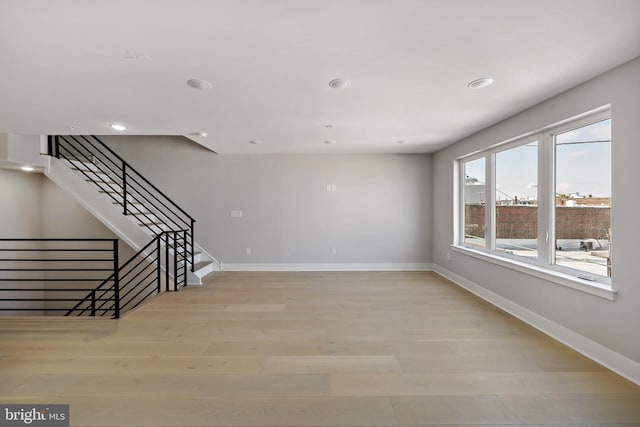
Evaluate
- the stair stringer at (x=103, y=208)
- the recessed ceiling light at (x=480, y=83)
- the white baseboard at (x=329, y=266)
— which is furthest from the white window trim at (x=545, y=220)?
the stair stringer at (x=103, y=208)

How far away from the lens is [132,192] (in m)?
5.58

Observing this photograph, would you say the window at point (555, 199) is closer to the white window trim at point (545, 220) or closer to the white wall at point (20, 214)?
the white window trim at point (545, 220)

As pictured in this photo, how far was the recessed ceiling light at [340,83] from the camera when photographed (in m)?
2.29

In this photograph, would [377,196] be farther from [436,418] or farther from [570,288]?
[436,418]

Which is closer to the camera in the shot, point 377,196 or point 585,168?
point 585,168

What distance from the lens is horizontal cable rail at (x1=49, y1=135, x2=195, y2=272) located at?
475cm

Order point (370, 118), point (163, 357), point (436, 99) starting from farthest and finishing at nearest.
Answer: point (370, 118) < point (436, 99) < point (163, 357)

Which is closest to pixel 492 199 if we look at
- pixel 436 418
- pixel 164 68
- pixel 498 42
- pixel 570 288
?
pixel 570 288

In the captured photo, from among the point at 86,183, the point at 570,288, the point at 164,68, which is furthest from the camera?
the point at 86,183

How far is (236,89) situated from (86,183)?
13.1 ft

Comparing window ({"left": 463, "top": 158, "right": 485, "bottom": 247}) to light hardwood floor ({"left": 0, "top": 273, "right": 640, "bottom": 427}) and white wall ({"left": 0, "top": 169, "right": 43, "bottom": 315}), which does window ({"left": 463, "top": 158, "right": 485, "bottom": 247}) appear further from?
white wall ({"left": 0, "top": 169, "right": 43, "bottom": 315})

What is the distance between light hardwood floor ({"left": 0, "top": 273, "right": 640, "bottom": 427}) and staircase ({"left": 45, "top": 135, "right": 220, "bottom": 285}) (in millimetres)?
1488

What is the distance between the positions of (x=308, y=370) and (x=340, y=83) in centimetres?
245

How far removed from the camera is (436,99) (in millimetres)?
2711
